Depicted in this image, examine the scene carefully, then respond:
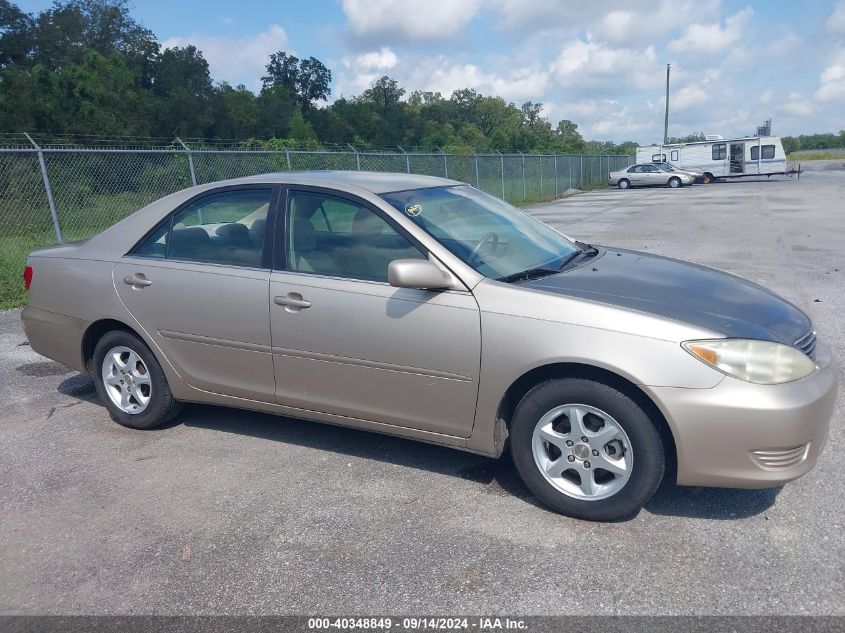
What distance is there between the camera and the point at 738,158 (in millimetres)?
42719

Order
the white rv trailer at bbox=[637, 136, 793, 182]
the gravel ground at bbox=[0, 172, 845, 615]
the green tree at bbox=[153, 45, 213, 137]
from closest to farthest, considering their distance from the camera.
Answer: the gravel ground at bbox=[0, 172, 845, 615]
the green tree at bbox=[153, 45, 213, 137]
the white rv trailer at bbox=[637, 136, 793, 182]

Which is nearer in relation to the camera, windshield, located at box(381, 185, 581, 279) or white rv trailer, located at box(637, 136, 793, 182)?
windshield, located at box(381, 185, 581, 279)

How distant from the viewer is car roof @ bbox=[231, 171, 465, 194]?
4.20 m

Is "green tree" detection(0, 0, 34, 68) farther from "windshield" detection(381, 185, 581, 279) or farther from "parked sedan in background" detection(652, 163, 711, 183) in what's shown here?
"windshield" detection(381, 185, 581, 279)

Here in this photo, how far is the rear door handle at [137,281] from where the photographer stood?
14.8 feet

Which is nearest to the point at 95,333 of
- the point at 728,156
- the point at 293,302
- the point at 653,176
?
the point at 293,302

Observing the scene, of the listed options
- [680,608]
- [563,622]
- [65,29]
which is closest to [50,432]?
[563,622]

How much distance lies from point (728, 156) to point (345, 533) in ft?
147

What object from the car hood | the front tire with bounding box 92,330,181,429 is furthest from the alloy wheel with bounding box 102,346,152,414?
the car hood

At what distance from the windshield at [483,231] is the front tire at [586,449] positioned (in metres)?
0.76

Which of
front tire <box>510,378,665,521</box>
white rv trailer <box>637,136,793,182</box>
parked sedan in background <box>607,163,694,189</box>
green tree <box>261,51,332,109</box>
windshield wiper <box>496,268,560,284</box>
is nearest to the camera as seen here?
front tire <box>510,378,665,521</box>

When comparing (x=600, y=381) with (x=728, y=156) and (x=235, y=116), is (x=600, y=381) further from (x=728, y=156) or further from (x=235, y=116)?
(x=728, y=156)

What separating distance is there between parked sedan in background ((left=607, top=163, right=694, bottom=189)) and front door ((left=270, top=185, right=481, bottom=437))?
39.1 m

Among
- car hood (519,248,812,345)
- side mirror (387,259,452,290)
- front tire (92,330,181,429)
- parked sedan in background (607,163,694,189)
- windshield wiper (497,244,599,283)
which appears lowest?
parked sedan in background (607,163,694,189)
